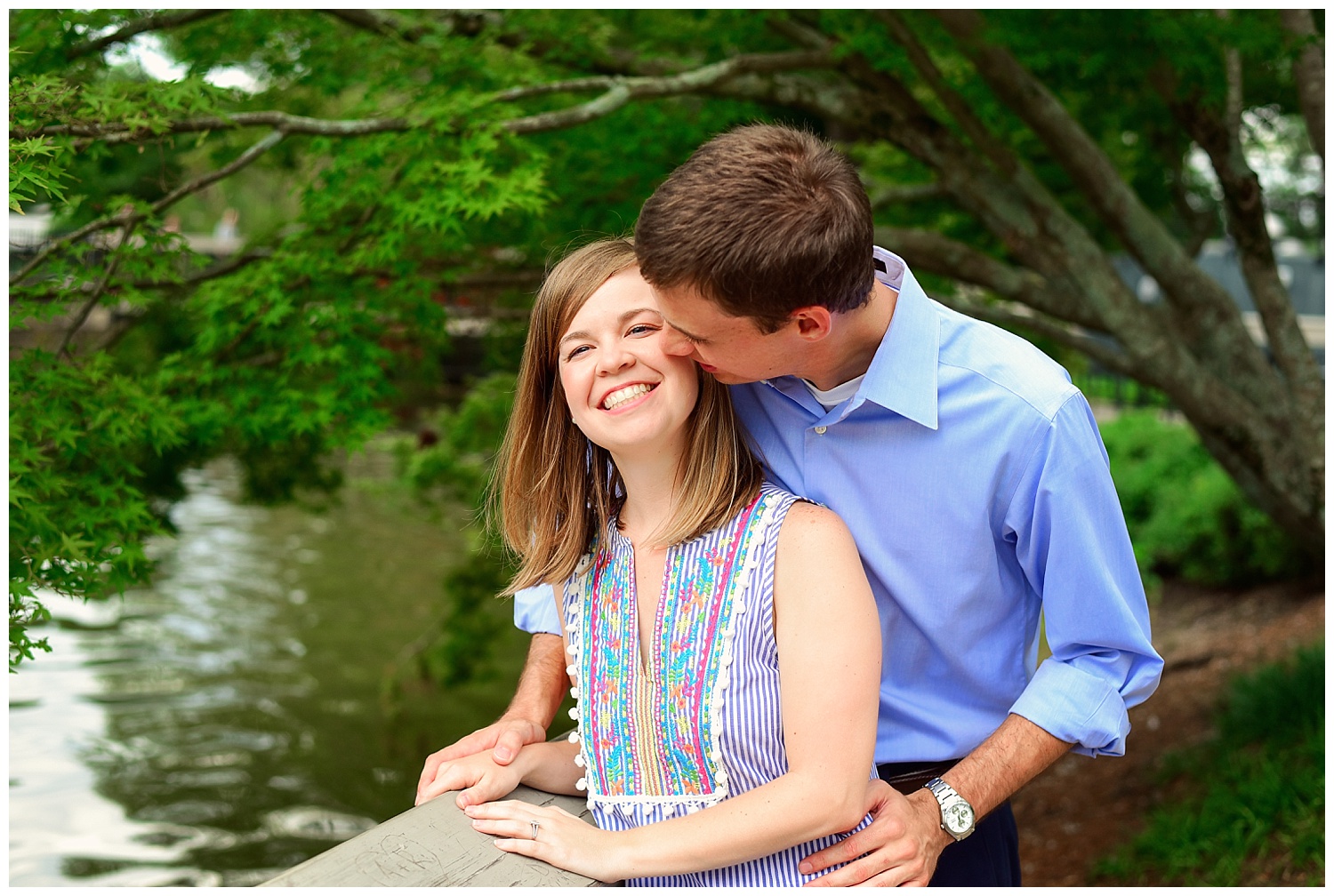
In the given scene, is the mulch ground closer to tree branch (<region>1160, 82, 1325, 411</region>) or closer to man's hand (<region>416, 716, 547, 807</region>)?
tree branch (<region>1160, 82, 1325, 411</region>)

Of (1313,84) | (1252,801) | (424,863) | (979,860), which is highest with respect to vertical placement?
(1313,84)

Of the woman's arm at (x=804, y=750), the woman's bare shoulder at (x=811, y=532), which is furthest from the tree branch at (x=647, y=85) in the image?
the woman's arm at (x=804, y=750)

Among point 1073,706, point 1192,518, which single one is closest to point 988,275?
point 1073,706

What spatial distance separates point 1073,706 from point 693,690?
68 centimetres

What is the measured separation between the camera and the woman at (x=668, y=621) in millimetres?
1830

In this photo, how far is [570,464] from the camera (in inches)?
88.1

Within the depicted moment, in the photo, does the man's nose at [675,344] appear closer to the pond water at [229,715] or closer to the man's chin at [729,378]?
the man's chin at [729,378]

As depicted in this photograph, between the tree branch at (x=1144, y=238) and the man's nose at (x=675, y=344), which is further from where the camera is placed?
the tree branch at (x=1144, y=238)

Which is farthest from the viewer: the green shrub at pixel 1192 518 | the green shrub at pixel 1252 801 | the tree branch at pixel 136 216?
the green shrub at pixel 1192 518

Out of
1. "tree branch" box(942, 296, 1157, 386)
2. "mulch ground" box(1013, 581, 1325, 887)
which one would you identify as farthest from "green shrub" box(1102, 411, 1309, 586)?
"tree branch" box(942, 296, 1157, 386)

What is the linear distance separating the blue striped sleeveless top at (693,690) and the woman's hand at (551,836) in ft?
0.24

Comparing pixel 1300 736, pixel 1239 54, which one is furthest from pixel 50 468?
pixel 1300 736

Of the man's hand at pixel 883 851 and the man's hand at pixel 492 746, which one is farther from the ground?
the man's hand at pixel 492 746

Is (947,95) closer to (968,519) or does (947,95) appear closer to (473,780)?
(968,519)
